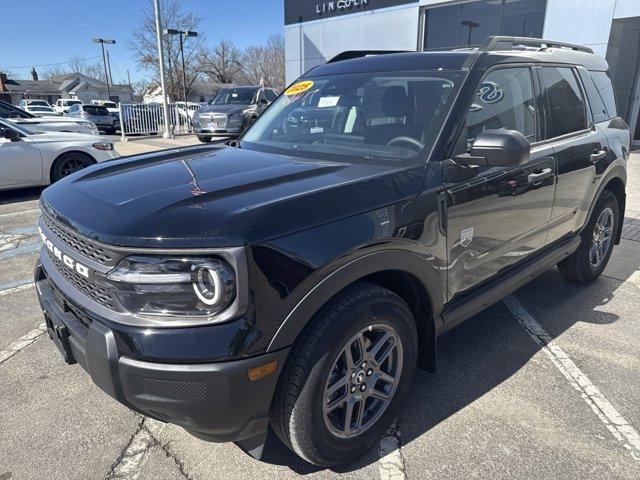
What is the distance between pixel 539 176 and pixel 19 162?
24.9ft

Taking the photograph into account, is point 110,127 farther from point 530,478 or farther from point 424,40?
point 530,478

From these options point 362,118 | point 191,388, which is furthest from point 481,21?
point 191,388

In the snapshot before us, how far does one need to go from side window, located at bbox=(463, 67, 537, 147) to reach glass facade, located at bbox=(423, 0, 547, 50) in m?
10.7

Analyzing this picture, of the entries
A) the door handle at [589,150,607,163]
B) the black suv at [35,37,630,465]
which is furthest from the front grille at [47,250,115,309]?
the door handle at [589,150,607,163]

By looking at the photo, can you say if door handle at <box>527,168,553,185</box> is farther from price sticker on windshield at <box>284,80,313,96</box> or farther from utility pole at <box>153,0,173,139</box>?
utility pole at <box>153,0,173,139</box>

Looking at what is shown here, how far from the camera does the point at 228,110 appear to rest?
53.0 feet

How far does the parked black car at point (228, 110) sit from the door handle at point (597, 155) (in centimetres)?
1220

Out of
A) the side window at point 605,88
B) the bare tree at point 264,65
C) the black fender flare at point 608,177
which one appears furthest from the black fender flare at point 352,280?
the bare tree at point 264,65

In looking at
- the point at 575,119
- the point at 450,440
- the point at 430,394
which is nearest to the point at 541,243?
the point at 575,119

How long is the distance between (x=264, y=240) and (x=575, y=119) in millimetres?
2987

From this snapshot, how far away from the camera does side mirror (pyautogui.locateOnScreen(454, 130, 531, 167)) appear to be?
239 cm

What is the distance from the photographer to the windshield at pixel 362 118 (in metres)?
2.65

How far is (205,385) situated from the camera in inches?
68.4

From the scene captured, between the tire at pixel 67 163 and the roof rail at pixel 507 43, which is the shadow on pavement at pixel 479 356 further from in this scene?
the tire at pixel 67 163
